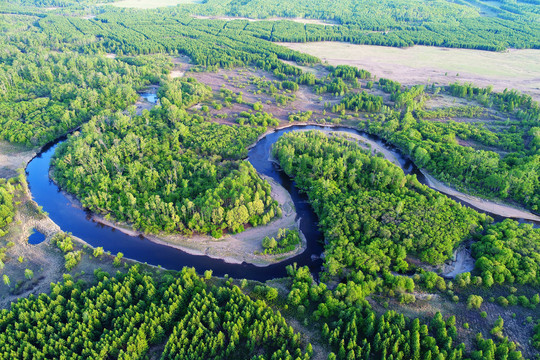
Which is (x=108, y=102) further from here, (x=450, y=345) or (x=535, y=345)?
(x=535, y=345)

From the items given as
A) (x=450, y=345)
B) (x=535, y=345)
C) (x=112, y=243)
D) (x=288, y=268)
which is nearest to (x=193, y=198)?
(x=112, y=243)

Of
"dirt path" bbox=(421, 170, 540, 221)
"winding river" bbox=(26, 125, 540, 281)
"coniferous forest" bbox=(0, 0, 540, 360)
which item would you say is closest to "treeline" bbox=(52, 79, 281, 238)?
"coniferous forest" bbox=(0, 0, 540, 360)

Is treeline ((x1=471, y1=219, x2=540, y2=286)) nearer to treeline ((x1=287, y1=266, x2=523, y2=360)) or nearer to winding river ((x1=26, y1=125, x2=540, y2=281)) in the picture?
winding river ((x1=26, y1=125, x2=540, y2=281))

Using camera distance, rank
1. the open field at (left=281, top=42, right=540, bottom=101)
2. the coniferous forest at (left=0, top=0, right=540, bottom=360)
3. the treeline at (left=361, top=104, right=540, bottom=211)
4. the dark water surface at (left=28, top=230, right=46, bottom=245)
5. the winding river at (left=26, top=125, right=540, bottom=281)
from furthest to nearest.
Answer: the open field at (left=281, top=42, right=540, bottom=101) < the treeline at (left=361, top=104, right=540, bottom=211) < the dark water surface at (left=28, top=230, right=46, bottom=245) < the winding river at (left=26, top=125, right=540, bottom=281) < the coniferous forest at (left=0, top=0, right=540, bottom=360)

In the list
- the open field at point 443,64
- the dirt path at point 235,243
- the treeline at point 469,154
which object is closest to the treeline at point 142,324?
the dirt path at point 235,243

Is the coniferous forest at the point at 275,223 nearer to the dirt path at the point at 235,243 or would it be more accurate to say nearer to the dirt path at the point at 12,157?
the dirt path at the point at 235,243

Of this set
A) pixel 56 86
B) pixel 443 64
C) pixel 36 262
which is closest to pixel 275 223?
pixel 36 262
